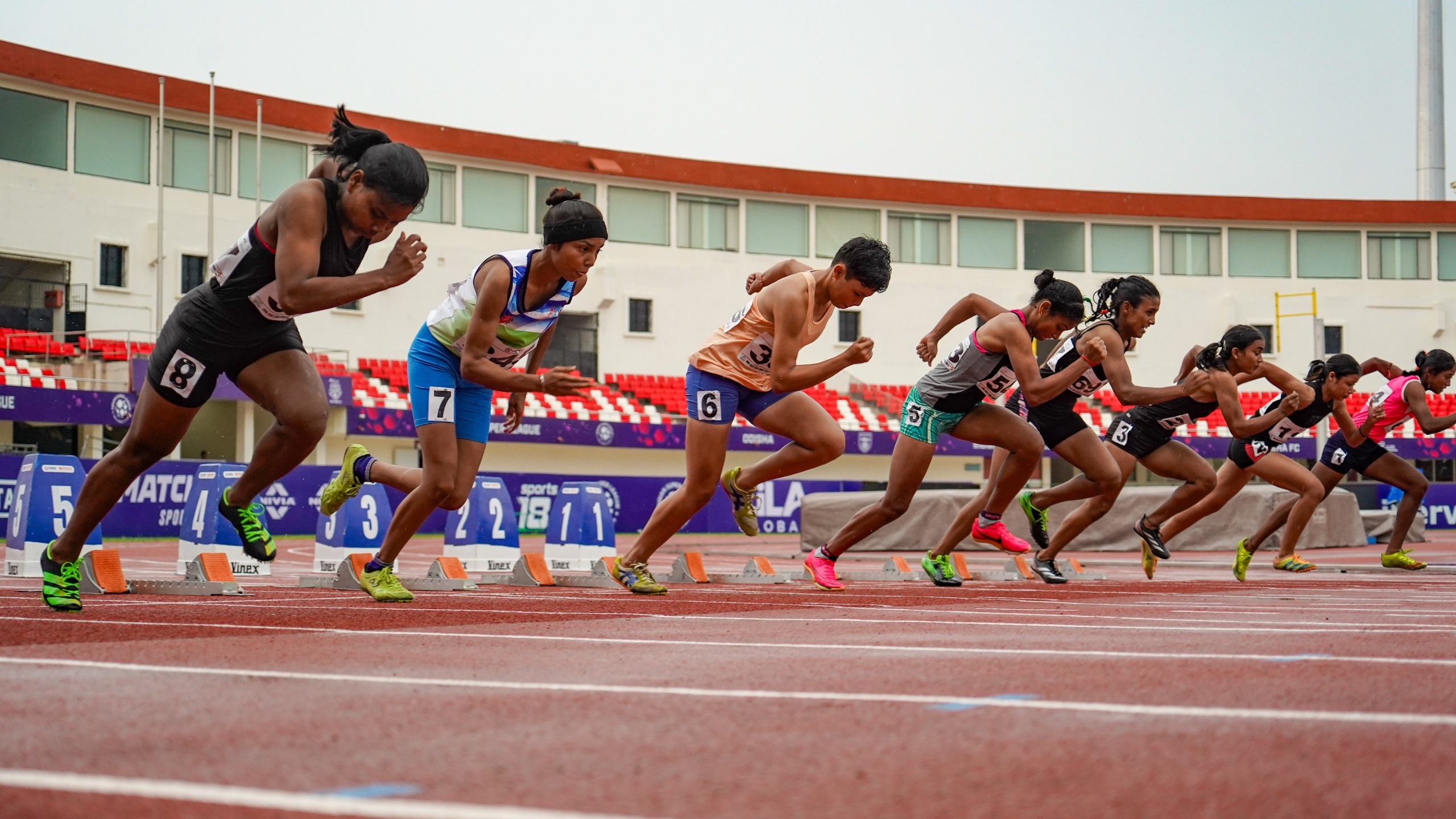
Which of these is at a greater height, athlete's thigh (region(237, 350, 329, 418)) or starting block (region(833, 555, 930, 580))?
athlete's thigh (region(237, 350, 329, 418))

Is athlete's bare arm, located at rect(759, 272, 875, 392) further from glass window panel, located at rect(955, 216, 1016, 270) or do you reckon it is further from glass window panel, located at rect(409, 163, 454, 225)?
glass window panel, located at rect(955, 216, 1016, 270)

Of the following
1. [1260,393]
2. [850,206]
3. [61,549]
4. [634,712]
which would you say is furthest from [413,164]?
[1260,393]

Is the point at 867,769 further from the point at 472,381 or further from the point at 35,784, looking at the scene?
the point at 472,381

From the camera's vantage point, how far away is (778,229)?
40969 mm

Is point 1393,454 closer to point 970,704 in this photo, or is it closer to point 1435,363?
point 1435,363

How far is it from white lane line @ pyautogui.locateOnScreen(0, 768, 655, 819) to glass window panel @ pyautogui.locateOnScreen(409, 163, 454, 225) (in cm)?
3542

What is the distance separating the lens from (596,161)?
38312mm

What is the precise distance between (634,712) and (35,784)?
3.78 feet

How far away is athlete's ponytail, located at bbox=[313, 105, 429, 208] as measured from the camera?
5.65 meters

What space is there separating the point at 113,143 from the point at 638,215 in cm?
1393

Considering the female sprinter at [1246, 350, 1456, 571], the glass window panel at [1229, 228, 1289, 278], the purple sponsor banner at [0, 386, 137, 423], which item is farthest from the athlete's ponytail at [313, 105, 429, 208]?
the glass window panel at [1229, 228, 1289, 278]

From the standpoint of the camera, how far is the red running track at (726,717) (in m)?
2.00

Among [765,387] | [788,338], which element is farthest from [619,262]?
[788,338]

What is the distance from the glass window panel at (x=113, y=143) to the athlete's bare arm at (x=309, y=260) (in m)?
29.5
